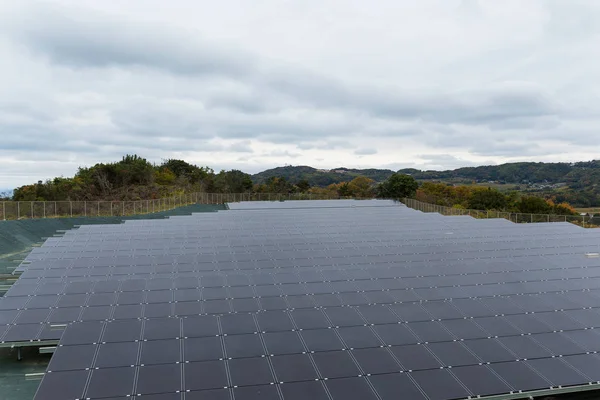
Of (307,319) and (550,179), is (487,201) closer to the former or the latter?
(307,319)

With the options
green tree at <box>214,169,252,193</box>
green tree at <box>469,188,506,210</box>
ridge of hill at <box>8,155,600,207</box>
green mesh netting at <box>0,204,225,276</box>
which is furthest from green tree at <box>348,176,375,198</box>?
green mesh netting at <box>0,204,225,276</box>

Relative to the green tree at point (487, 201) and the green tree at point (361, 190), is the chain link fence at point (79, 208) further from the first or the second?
the green tree at point (361, 190)

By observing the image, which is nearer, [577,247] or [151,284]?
[151,284]

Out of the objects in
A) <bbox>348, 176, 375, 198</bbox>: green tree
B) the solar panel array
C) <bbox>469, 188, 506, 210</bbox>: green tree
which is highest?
<bbox>348, 176, 375, 198</bbox>: green tree

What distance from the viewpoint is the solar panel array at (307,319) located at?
8.66m

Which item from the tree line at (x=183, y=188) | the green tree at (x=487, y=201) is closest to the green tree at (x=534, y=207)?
the tree line at (x=183, y=188)

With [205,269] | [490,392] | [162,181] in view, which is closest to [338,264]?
[205,269]

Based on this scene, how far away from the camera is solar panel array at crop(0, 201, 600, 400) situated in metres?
8.66

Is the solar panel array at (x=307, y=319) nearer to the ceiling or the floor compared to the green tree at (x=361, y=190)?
nearer to the floor

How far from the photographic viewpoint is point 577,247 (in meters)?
20.8

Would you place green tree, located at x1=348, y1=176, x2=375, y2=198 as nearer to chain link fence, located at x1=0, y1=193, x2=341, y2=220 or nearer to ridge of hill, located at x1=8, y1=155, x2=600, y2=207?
ridge of hill, located at x1=8, y1=155, x2=600, y2=207

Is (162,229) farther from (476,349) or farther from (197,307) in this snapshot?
(476,349)

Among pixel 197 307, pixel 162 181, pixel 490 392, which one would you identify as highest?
pixel 162 181

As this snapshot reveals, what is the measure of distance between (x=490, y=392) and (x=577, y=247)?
51.3 feet
